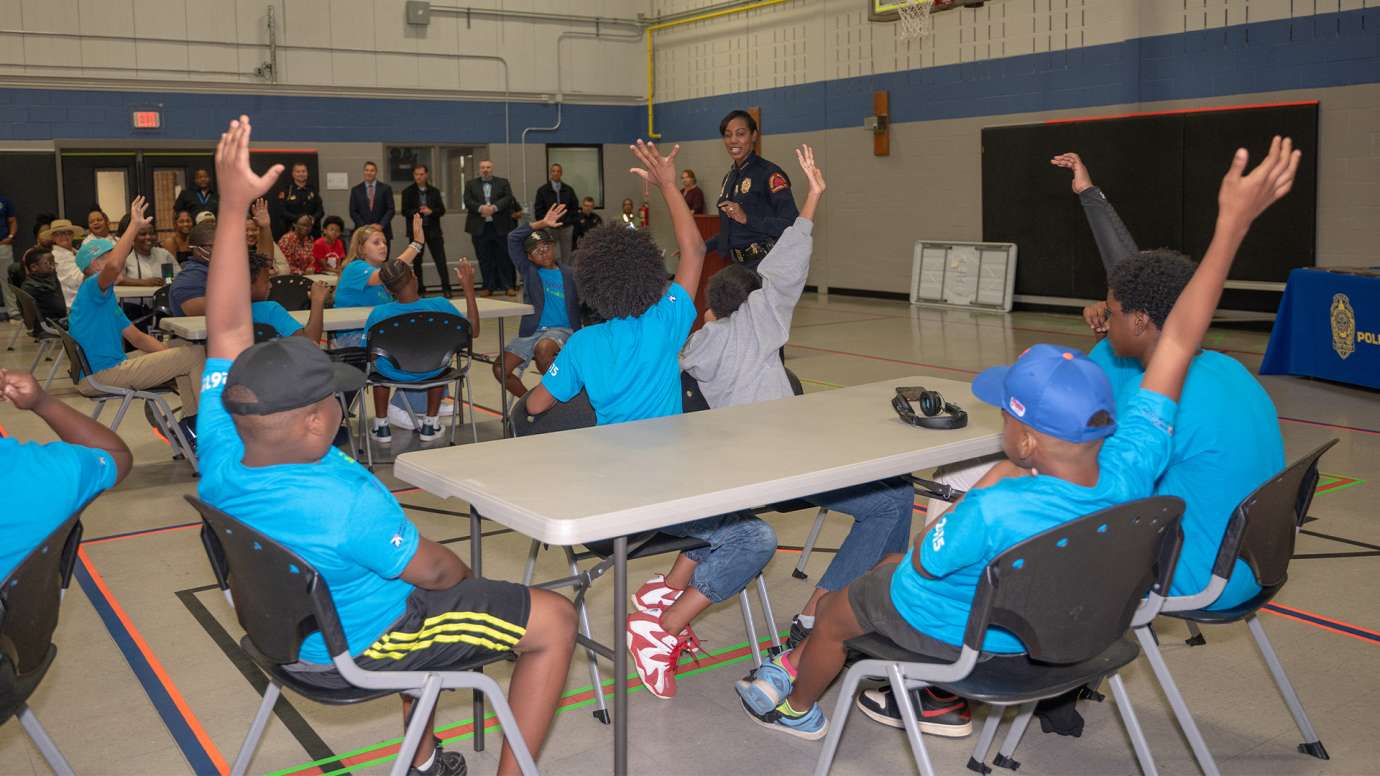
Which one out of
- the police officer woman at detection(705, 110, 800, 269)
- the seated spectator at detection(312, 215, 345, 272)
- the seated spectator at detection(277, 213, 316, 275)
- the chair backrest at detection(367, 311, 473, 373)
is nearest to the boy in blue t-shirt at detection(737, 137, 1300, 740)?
the police officer woman at detection(705, 110, 800, 269)

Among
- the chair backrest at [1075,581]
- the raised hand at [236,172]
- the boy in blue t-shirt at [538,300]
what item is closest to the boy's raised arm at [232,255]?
the raised hand at [236,172]

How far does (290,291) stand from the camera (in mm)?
7742

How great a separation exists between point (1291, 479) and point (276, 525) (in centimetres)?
206

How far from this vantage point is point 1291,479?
2.46 meters

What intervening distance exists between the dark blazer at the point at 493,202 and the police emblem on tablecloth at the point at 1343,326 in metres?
10.4

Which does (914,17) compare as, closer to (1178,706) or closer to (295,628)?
(1178,706)

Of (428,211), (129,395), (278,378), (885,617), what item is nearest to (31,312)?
(129,395)

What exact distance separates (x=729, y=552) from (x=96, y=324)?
4444 millimetres

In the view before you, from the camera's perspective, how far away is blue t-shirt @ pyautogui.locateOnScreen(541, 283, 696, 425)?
3.32 metres

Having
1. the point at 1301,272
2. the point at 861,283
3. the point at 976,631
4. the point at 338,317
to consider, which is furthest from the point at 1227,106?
the point at 976,631

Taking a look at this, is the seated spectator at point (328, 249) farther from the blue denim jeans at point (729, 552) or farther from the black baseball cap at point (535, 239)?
the blue denim jeans at point (729, 552)

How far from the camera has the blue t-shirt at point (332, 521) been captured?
2066 mm

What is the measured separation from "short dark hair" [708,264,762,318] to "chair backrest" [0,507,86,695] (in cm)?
200

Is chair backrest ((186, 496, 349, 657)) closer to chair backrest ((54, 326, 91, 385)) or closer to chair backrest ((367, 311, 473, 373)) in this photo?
chair backrest ((367, 311, 473, 373))
